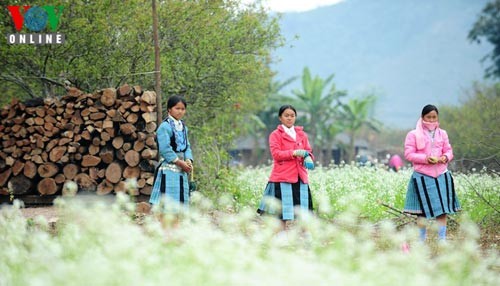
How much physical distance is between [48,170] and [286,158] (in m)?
5.35

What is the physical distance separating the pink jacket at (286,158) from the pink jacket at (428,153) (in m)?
1.18

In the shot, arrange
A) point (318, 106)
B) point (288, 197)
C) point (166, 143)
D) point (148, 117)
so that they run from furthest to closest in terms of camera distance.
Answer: point (318, 106) → point (148, 117) → point (288, 197) → point (166, 143)

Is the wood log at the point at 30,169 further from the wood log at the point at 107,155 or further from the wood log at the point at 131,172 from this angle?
the wood log at the point at 131,172

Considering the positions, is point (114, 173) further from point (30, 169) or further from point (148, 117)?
point (30, 169)

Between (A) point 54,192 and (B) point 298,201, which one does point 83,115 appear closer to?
(A) point 54,192

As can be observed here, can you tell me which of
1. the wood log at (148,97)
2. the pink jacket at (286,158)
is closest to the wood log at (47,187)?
the wood log at (148,97)

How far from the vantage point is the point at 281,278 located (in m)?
4.45

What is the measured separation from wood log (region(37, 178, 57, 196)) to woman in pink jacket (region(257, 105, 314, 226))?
4.92m

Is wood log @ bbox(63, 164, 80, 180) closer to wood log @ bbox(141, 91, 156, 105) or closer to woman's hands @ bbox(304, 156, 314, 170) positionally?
wood log @ bbox(141, 91, 156, 105)

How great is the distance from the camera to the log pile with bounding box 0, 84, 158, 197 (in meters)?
12.1

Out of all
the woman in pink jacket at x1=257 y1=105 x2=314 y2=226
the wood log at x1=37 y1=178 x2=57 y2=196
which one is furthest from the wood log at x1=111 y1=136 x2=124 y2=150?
the woman in pink jacket at x1=257 y1=105 x2=314 y2=226

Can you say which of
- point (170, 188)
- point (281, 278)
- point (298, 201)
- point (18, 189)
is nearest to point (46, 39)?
point (18, 189)

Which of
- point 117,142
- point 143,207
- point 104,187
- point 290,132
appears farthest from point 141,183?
point 290,132

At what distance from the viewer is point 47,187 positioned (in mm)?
12547
